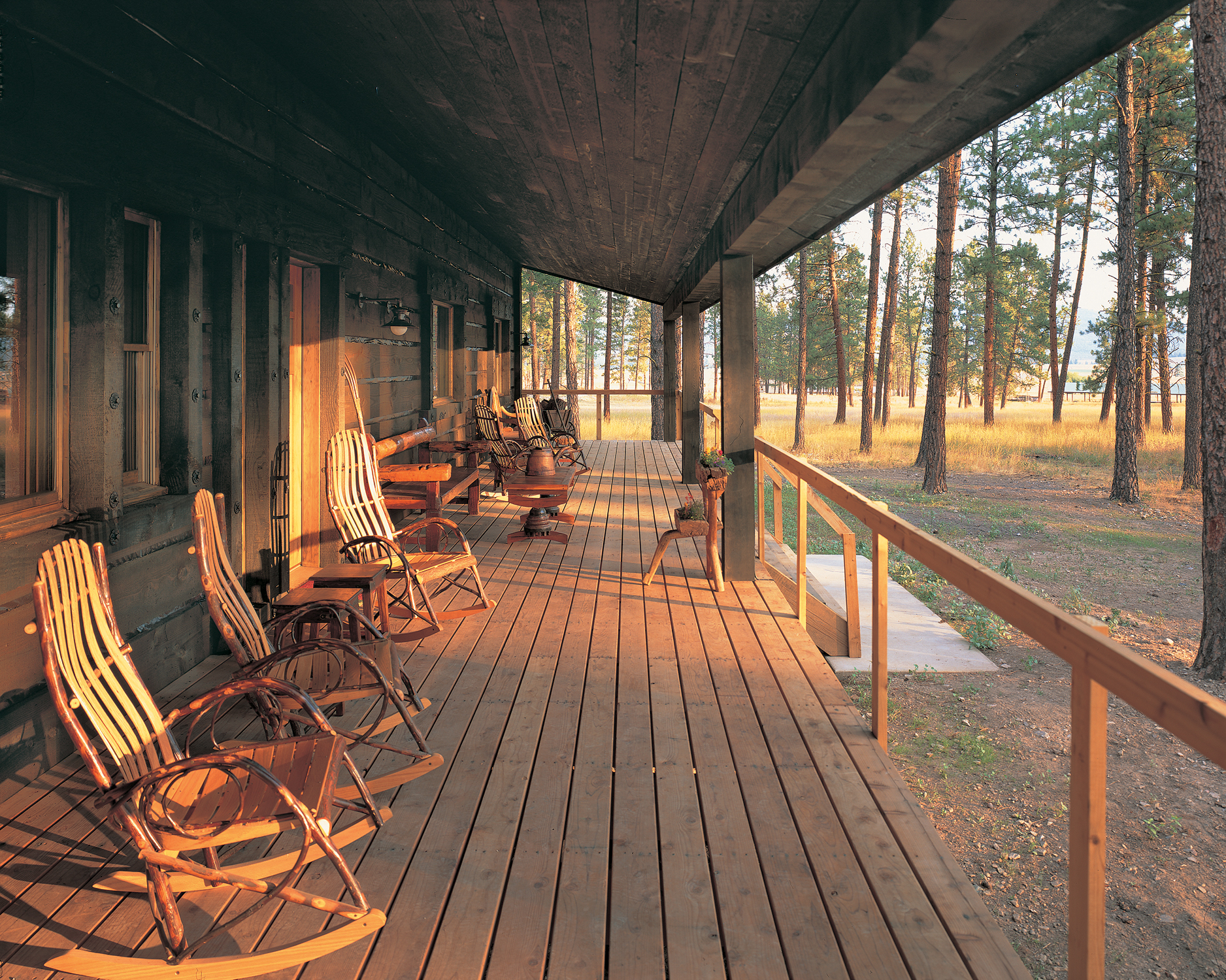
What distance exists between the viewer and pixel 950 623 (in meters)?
7.08

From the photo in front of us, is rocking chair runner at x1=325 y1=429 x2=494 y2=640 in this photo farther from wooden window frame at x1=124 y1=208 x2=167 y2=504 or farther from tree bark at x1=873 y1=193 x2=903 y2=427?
tree bark at x1=873 y1=193 x2=903 y2=427

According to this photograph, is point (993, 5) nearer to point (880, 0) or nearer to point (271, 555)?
point (880, 0)

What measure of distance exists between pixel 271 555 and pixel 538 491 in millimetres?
2594

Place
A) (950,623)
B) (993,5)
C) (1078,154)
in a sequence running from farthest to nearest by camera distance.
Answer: (1078,154)
(950,623)
(993,5)

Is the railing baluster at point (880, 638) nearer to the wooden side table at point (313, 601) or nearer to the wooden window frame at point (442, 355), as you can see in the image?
the wooden side table at point (313, 601)

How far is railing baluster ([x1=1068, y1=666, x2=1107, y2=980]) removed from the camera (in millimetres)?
1615

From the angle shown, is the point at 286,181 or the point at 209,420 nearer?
the point at 209,420

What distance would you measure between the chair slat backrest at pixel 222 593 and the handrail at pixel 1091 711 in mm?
2236

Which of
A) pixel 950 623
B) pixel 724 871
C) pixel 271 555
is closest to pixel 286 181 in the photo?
pixel 271 555

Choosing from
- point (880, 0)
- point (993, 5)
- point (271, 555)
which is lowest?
point (271, 555)

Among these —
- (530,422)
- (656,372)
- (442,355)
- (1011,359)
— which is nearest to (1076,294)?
Result: (1011,359)

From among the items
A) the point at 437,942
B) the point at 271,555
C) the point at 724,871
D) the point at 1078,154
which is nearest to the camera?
the point at 437,942

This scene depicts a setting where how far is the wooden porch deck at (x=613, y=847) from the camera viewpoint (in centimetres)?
194

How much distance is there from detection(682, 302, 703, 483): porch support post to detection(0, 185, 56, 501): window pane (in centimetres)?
767
